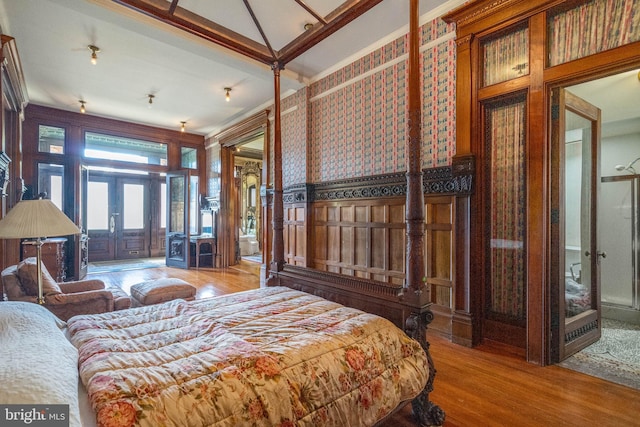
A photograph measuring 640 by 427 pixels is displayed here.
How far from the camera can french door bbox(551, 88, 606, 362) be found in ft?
8.27

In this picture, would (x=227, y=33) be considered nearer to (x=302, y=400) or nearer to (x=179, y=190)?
(x=302, y=400)

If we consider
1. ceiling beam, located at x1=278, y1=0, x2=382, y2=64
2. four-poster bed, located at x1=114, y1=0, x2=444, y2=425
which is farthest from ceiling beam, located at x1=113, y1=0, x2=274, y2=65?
ceiling beam, located at x1=278, y1=0, x2=382, y2=64

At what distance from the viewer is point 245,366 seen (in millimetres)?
1217

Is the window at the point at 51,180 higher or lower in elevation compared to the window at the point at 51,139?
lower

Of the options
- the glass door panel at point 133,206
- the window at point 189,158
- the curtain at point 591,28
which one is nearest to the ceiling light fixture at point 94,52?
the window at point 189,158

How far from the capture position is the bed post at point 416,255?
1.75 meters

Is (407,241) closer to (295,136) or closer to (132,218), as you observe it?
(295,136)

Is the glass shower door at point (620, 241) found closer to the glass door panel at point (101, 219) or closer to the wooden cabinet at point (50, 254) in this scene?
the wooden cabinet at point (50, 254)

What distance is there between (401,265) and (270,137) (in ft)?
11.1

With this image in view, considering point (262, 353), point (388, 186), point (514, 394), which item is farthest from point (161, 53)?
point (514, 394)

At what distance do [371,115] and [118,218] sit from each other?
810 cm

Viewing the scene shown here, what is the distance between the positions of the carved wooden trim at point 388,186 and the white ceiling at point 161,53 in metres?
1.60

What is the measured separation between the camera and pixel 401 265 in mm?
3484

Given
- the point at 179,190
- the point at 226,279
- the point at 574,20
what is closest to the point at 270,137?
the point at 226,279
